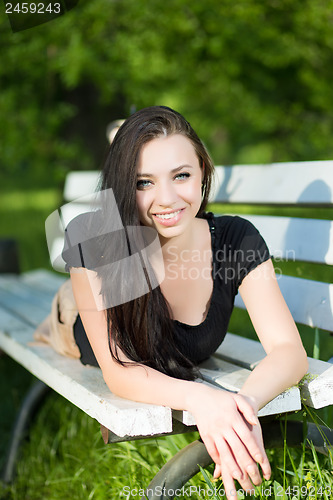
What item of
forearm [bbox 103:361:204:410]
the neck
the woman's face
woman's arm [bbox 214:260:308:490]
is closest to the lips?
the woman's face

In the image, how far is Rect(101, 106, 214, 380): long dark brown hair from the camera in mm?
1699

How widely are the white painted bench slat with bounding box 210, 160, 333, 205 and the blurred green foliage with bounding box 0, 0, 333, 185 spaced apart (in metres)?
1.87

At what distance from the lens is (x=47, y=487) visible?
2588 mm

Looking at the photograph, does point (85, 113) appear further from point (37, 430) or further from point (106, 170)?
point (106, 170)

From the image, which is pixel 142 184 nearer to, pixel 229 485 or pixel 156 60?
pixel 229 485

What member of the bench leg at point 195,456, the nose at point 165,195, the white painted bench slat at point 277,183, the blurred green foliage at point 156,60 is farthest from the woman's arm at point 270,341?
the blurred green foliage at point 156,60

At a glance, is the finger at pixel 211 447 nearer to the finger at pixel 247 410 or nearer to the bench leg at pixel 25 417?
the finger at pixel 247 410

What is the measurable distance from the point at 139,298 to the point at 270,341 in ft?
1.30

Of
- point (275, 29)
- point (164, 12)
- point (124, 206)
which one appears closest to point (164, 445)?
point (124, 206)

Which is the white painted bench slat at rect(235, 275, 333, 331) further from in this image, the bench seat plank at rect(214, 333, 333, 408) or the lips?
the lips

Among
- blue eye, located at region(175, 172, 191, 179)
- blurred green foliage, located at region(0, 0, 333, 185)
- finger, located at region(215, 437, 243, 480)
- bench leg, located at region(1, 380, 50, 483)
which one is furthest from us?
blurred green foliage, located at region(0, 0, 333, 185)

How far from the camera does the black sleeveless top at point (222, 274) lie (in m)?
1.87

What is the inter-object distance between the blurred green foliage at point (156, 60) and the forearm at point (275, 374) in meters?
2.96

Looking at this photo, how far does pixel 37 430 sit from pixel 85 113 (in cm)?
682
